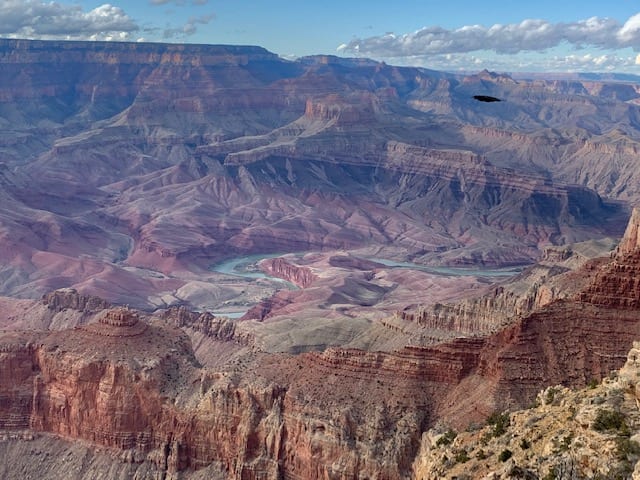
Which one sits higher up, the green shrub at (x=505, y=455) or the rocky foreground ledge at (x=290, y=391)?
the green shrub at (x=505, y=455)

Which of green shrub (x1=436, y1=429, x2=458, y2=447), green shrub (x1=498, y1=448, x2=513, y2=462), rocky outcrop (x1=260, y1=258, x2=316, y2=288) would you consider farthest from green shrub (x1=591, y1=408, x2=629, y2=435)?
rocky outcrop (x1=260, y1=258, x2=316, y2=288)

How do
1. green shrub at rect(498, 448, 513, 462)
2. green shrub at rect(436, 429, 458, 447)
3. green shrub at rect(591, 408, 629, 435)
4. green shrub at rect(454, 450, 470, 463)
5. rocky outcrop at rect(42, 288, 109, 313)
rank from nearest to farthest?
green shrub at rect(591, 408, 629, 435)
green shrub at rect(498, 448, 513, 462)
green shrub at rect(454, 450, 470, 463)
green shrub at rect(436, 429, 458, 447)
rocky outcrop at rect(42, 288, 109, 313)

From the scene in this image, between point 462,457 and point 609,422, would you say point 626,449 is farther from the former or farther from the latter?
point 462,457

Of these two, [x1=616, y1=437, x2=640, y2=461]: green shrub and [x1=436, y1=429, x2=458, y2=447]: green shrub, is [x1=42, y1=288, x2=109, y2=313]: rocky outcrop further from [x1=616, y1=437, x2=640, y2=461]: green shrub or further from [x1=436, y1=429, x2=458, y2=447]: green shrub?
[x1=616, y1=437, x2=640, y2=461]: green shrub

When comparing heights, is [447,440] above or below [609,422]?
below

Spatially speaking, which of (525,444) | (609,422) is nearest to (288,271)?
(525,444)

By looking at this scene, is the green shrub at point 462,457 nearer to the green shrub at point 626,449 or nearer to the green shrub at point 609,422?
the green shrub at point 609,422

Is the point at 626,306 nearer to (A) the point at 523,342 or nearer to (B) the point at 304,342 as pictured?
(A) the point at 523,342

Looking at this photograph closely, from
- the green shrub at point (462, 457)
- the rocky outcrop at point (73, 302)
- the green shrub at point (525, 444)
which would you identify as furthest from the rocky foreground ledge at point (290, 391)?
the rocky outcrop at point (73, 302)

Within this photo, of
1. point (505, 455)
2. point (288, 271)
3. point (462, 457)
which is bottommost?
point (288, 271)
